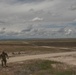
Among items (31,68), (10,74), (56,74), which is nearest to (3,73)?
(10,74)

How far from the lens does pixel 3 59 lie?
37781 mm

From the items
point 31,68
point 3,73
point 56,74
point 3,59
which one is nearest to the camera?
point 56,74

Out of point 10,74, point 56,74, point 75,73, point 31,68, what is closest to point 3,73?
point 10,74

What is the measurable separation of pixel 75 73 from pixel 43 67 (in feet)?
21.4

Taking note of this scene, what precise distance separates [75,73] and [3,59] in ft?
39.2

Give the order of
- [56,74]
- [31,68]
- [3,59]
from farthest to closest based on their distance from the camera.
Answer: [3,59], [31,68], [56,74]

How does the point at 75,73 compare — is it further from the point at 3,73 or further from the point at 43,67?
the point at 3,73

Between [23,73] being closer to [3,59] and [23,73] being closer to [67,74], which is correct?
[67,74]

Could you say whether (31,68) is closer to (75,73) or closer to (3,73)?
(3,73)

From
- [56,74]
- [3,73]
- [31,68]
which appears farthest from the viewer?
[31,68]

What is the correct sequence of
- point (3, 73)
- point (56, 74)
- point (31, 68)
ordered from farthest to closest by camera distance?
→ 1. point (31, 68)
2. point (3, 73)
3. point (56, 74)

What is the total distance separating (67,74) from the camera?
29656 mm

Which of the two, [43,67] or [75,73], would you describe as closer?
[75,73]

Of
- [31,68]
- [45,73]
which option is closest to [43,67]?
[31,68]
